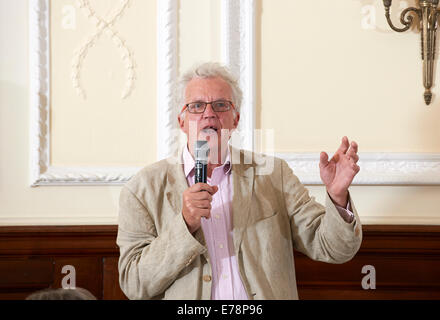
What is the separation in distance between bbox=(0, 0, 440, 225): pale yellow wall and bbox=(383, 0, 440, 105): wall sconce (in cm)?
5

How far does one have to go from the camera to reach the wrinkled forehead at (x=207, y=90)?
1954mm

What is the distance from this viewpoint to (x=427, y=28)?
2.60 m

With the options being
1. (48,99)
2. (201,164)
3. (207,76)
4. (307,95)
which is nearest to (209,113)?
(207,76)

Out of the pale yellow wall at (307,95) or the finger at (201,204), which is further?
the pale yellow wall at (307,95)

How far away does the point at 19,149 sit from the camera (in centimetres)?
263

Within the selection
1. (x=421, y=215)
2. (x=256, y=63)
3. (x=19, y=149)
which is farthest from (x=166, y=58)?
(x=421, y=215)

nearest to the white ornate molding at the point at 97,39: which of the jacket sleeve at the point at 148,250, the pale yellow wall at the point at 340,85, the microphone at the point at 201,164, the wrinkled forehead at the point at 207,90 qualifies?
the pale yellow wall at the point at 340,85

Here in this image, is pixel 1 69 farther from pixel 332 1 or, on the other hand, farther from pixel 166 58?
pixel 332 1

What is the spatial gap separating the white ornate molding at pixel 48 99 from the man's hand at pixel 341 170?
1.02 metres

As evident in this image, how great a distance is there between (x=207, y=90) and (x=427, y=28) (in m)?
1.25

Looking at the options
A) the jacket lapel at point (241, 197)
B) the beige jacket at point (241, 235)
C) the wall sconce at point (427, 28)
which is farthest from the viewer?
the wall sconce at point (427, 28)

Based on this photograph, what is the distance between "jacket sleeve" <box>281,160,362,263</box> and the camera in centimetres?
181
